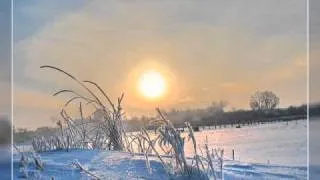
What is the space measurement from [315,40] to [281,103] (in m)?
0.30

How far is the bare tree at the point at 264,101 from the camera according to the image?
2352mm

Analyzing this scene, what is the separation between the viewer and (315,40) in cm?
232

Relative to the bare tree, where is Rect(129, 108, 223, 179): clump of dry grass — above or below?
below

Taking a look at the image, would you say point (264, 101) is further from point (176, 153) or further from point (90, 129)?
point (90, 129)

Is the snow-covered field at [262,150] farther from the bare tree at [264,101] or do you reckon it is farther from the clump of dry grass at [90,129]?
the clump of dry grass at [90,129]

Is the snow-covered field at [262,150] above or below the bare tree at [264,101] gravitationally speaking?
below

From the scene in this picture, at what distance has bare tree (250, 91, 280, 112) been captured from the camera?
7.72 feet

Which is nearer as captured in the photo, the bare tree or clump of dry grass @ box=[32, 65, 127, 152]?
the bare tree

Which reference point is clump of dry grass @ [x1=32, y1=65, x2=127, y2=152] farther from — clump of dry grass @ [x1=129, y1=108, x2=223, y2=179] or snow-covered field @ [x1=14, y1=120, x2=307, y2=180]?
snow-covered field @ [x1=14, y1=120, x2=307, y2=180]

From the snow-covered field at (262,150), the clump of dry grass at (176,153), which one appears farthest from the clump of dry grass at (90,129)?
the snow-covered field at (262,150)

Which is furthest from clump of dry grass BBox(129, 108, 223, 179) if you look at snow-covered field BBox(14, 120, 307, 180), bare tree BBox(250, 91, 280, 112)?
bare tree BBox(250, 91, 280, 112)

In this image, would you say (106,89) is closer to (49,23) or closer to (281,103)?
(49,23)

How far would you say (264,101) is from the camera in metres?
2.36

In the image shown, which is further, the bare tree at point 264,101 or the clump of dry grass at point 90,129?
the clump of dry grass at point 90,129
